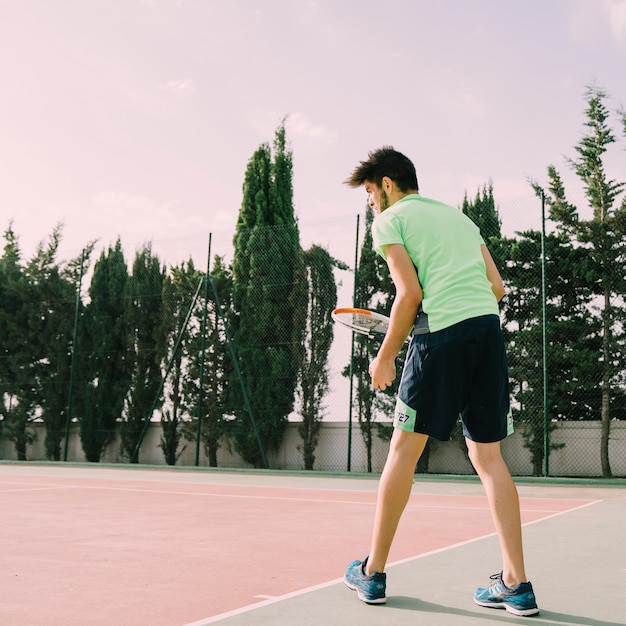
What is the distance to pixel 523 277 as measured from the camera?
38.7ft

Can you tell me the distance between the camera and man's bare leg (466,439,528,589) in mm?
2338

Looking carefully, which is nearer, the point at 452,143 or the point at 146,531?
the point at 146,531

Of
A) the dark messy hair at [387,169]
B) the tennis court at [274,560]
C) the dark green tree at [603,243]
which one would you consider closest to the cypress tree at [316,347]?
the dark green tree at [603,243]

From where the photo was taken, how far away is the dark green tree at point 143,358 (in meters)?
14.9

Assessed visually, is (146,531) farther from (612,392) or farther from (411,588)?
(612,392)

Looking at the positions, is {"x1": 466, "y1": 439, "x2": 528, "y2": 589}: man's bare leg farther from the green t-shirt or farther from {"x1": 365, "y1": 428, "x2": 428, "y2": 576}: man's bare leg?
the green t-shirt

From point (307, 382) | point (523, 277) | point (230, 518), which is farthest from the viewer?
point (307, 382)

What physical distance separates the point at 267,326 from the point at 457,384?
37.4ft

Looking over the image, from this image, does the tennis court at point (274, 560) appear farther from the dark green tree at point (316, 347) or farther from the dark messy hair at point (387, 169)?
the dark green tree at point (316, 347)

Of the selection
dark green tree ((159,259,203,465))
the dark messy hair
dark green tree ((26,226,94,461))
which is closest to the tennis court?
the dark messy hair

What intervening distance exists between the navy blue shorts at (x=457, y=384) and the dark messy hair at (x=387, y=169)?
20.8 inches

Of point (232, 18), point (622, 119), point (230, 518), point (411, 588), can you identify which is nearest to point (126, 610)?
point (411, 588)

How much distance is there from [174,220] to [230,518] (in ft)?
32.9

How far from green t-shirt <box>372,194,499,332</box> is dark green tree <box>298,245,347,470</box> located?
1002cm
